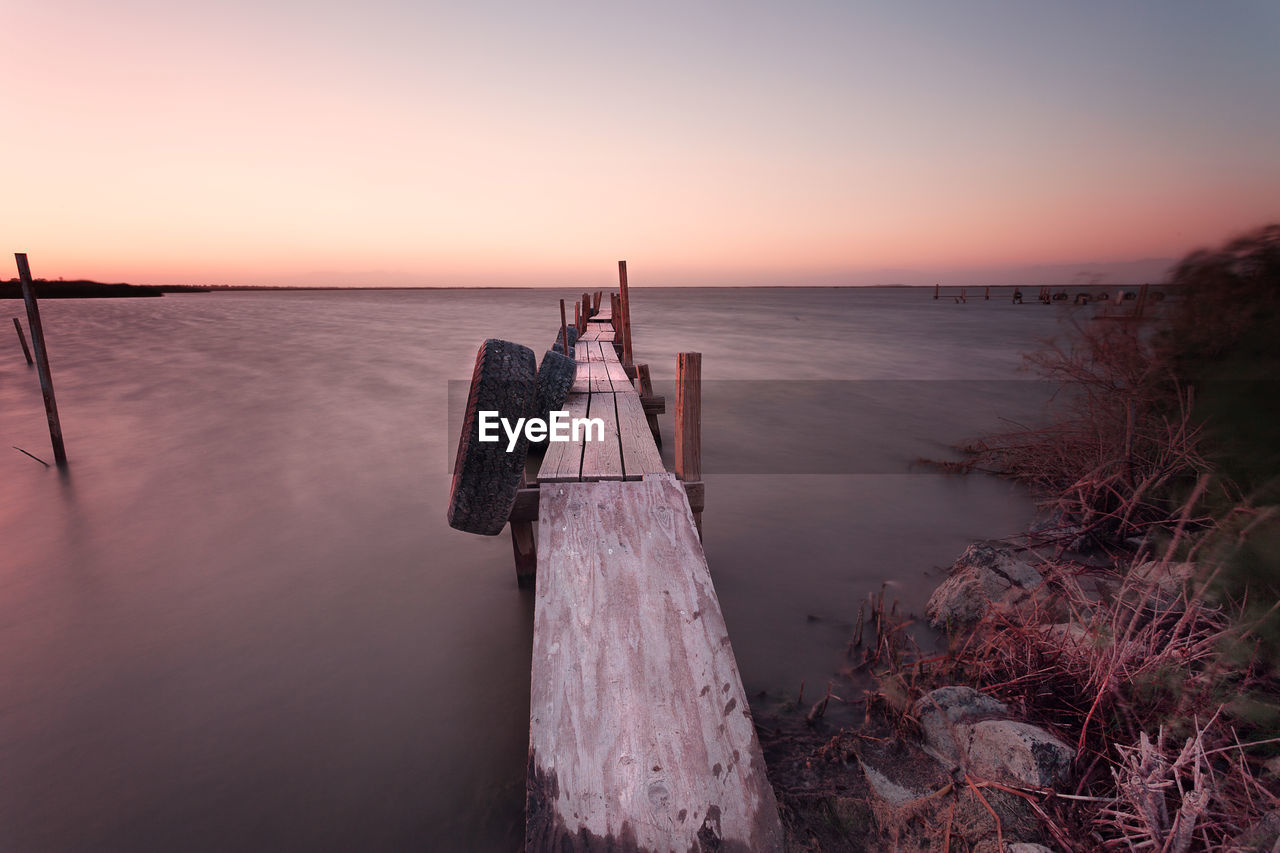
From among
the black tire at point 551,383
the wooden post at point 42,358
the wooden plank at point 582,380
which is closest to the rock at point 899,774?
the black tire at point 551,383

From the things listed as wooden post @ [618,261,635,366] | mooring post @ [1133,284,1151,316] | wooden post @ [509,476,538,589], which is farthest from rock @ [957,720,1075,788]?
wooden post @ [618,261,635,366]

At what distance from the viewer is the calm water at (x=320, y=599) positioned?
264cm

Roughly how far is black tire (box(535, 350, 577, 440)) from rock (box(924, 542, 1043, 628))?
11.3 ft

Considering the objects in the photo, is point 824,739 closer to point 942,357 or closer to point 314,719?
point 314,719

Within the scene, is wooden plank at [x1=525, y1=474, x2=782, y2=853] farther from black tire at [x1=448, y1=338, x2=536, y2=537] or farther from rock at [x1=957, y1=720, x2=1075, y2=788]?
rock at [x1=957, y1=720, x2=1075, y2=788]

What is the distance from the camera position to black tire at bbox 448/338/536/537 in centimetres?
275

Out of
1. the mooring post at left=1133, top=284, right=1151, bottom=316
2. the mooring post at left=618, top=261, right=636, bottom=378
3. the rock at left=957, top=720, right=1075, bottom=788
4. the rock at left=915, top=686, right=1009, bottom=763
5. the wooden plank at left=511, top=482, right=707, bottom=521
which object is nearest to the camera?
the rock at left=957, top=720, right=1075, bottom=788

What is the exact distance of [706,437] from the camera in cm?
873

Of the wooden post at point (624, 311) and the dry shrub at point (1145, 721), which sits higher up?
the wooden post at point (624, 311)

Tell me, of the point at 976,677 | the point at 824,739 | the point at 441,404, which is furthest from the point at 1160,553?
the point at 441,404

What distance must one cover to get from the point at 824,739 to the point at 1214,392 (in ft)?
10.9

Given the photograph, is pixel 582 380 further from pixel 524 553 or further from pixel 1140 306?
pixel 1140 306

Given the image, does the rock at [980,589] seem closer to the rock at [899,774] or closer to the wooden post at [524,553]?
the rock at [899,774]

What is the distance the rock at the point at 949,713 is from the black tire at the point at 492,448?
2.12m
